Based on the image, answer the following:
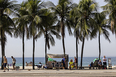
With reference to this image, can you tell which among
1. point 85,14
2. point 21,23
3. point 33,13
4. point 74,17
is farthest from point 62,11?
point 21,23

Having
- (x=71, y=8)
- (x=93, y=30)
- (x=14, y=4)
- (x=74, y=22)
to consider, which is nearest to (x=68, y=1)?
(x=71, y=8)

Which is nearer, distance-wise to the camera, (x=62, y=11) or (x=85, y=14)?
(x=85, y=14)

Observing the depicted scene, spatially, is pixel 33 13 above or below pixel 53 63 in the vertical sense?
above

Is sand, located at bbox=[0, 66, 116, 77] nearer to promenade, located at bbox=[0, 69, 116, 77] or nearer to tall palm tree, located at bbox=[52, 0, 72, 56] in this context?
promenade, located at bbox=[0, 69, 116, 77]

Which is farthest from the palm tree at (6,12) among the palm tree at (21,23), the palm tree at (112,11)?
the palm tree at (112,11)

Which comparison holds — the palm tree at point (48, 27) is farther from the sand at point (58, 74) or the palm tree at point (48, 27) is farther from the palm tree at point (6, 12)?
the sand at point (58, 74)

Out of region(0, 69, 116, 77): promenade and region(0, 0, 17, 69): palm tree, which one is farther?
region(0, 0, 17, 69): palm tree

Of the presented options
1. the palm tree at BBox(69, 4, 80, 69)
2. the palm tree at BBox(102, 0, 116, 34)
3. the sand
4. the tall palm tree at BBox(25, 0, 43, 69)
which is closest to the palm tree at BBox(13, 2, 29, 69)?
the tall palm tree at BBox(25, 0, 43, 69)

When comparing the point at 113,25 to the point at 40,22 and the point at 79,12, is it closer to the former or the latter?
the point at 79,12

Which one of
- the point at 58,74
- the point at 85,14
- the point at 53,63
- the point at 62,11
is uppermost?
the point at 62,11

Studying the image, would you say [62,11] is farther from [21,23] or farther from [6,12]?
[6,12]

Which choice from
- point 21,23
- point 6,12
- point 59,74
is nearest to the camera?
point 59,74

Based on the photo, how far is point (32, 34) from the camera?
33375 millimetres

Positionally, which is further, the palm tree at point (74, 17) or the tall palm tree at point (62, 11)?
the tall palm tree at point (62, 11)
